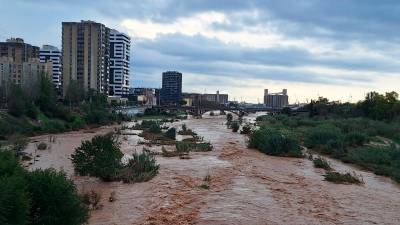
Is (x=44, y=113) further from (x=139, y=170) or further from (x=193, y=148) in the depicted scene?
(x=139, y=170)

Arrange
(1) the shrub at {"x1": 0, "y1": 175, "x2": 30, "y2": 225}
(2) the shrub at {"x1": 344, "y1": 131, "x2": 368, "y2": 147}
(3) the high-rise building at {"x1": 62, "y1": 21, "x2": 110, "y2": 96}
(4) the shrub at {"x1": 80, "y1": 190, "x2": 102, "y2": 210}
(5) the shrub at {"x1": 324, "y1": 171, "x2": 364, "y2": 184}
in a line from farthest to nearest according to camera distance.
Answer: (3) the high-rise building at {"x1": 62, "y1": 21, "x2": 110, "y2": 96} → (2) the shrub at {"x1": 344, "y1": 131, "x2": 368, "y2": 147} → (5) the shrub at {"x1": 324, "y1": 171, "x2": 364, "y2": 184} → (4) the shrub at {"x1": 80, "y1": 190, "x2": 102, "y2": 210} → (1) the shrub at {"x1": 0, "y1": 175, "x2": 30, "y2": 225}

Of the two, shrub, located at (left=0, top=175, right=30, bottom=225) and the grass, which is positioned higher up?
shrub, located at (left=0, top=175, right=30, bottom=225)

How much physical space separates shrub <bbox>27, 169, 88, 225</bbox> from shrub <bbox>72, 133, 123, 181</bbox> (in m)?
11.5

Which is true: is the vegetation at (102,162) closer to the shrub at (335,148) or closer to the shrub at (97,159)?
the shrub at (97,159)

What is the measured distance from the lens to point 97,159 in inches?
909

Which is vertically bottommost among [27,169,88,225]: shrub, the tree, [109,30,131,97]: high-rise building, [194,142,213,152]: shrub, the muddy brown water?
the muddy brown water

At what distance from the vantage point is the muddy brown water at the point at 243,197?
653 inches

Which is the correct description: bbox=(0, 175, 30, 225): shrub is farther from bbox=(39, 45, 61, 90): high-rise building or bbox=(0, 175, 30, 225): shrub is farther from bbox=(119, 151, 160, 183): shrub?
bbox=(39, 45, 61, 90): high-rise building

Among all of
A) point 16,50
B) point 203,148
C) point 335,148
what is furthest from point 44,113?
point 16,50

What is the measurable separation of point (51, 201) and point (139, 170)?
1379 cm

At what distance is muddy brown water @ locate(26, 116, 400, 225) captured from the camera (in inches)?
653

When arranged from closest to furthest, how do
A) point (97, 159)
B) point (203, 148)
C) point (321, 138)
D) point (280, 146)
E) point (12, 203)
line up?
point (12, 203), point (97, 159), point (280, 146), point (203, 148), point (321, 138)

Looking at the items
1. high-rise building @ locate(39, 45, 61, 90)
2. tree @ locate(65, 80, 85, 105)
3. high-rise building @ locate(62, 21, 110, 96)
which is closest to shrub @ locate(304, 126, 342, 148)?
tree @ locate(65, 80, 85, 105)

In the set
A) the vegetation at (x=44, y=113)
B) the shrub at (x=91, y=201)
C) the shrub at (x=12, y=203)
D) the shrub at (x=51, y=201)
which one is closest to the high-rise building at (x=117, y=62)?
the vegetation at (x=44, y=113)
